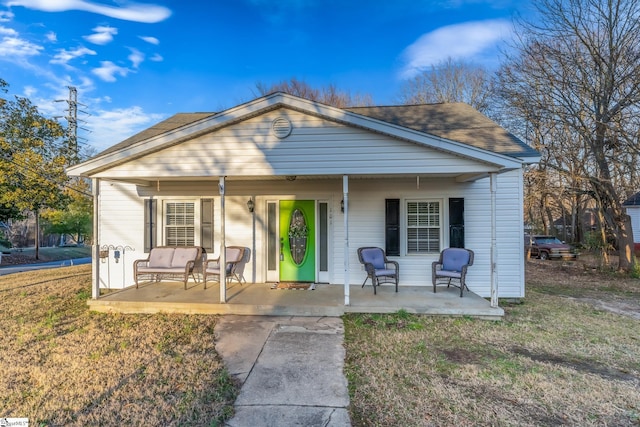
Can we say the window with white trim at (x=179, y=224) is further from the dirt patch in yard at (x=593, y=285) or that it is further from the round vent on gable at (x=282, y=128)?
the dirt patch in yard at (x=593, y=285)

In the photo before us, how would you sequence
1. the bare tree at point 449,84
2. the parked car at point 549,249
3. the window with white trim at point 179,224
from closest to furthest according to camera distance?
1. the window with white trim at point 179,224
2. the parked car at point 549,249
3. the bare tree at point 449,84

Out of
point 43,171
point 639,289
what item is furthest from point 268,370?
point 43,171

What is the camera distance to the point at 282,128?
18.0ft

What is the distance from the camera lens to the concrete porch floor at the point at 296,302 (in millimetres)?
5469

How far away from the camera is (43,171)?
1455cm

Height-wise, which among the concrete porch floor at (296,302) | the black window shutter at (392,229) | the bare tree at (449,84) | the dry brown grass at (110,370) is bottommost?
the dry brown grass at (110,370)

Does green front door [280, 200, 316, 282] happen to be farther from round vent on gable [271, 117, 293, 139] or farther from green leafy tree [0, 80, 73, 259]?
green leafy tree [0, 80, 73, 259]

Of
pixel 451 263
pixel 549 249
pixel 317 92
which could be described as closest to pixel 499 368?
pixel 451 263

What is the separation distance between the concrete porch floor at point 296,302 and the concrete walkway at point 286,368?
0.19 meters

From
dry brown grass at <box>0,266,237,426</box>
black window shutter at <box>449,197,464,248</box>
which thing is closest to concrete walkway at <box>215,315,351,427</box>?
dry brown grass at <box>0,266,237,426</box>

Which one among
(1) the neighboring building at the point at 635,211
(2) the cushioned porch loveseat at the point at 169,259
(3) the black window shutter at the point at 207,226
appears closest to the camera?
(2) the cushioned porch loveseat at the point at 169,259

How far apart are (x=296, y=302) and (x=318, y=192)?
2.57 metres

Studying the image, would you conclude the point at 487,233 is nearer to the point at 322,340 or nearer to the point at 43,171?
the point at 322,340

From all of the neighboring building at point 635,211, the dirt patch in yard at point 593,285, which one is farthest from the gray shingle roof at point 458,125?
the neighboring building at point 635,211
